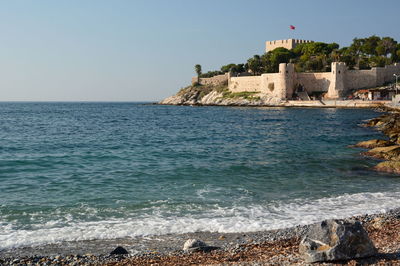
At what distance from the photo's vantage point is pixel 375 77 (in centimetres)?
6900

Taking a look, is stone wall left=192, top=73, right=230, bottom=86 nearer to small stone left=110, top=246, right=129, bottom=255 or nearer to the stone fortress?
the stone fortress

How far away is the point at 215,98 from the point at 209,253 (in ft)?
269

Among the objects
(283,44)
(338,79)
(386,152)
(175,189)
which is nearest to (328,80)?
(338,79)

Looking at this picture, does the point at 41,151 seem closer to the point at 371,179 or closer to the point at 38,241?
the point at 38,241

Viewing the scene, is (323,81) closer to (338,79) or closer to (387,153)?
(338,79)

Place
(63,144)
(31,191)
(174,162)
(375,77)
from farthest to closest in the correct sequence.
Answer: (375,77) → (63,144) → (174,162) → (31,191)

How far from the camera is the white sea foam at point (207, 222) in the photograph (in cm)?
802

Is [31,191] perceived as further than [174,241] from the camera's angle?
Yes

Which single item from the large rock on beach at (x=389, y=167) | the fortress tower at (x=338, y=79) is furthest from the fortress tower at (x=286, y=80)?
the large rock on beach at (x=389, y=167)

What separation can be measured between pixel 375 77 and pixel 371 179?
2436 inches

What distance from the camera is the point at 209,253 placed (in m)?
6.71

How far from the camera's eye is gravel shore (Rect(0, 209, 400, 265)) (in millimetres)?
5953

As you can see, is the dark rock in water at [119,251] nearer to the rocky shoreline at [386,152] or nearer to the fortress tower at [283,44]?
the rocky shoreline at [386,152]

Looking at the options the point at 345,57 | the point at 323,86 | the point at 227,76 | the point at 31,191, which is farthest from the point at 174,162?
the point at 227,76
